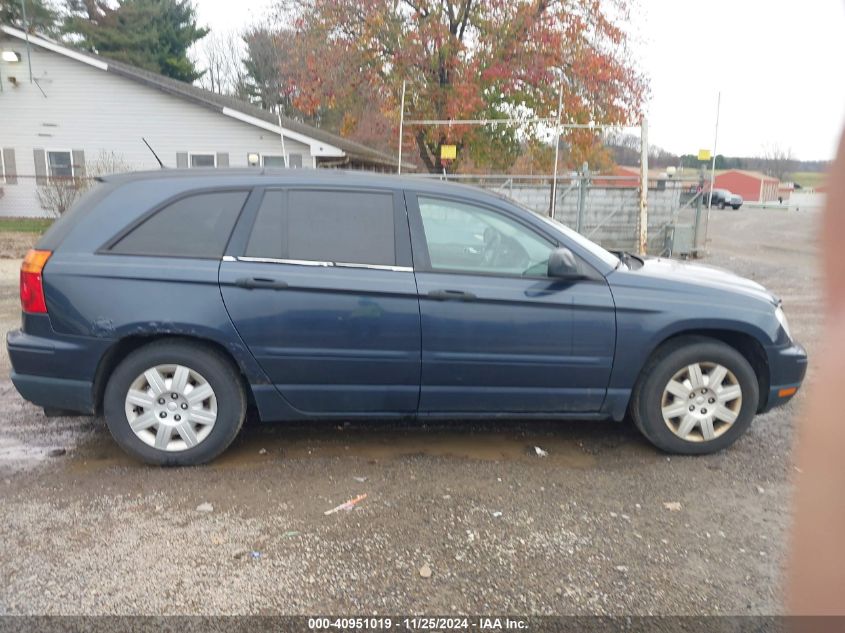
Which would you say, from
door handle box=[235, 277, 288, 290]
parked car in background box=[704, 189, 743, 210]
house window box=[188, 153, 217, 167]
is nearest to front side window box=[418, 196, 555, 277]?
door handle box=[235, 277, 288, 290]

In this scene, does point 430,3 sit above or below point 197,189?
above

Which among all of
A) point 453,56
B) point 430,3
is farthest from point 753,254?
point 430,3

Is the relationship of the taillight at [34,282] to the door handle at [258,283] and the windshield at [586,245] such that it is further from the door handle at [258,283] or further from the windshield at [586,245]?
the windshield at [586,245]

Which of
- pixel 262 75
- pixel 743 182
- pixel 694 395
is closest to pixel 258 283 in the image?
pixel 694 395

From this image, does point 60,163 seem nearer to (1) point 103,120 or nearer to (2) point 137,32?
(1) point 103,120

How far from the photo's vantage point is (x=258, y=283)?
3.69 meters

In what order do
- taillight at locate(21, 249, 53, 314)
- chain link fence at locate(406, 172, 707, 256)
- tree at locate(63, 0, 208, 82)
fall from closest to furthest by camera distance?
taillight at locate(21, 249, 53, 314) < chain link fence at locate(406, 172, 707, 256) < tree at locate(63, 0, 208, 82)

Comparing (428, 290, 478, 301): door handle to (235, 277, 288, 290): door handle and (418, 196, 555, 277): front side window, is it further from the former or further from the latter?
(235, 277, 288, 290): door handle

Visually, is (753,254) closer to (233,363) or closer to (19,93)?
(233,363)

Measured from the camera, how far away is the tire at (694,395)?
13.0 feet

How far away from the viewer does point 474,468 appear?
12.7 ft

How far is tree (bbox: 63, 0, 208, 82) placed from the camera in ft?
107

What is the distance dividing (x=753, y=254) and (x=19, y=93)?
2129 centimetres

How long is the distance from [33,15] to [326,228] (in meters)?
30.3
